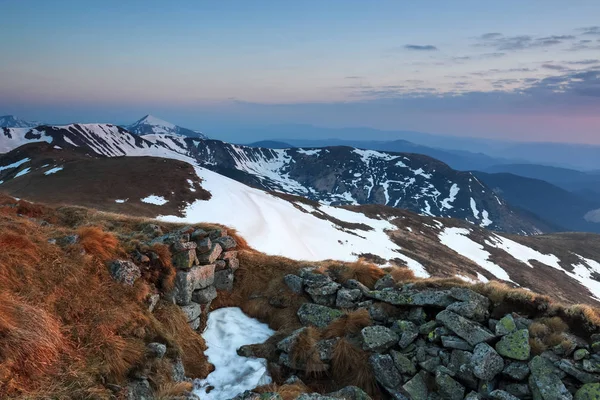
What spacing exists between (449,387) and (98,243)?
36.4 feet

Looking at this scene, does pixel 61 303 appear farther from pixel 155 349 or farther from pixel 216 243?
pixel 216 243

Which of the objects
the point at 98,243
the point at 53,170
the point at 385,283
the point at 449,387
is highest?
the point at 98,243

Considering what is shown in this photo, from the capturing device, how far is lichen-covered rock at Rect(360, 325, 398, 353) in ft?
33.6

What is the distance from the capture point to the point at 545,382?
8.27m

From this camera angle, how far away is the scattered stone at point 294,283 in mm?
13672

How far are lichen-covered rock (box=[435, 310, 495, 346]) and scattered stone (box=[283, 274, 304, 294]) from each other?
5171mm

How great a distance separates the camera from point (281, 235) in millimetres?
62906

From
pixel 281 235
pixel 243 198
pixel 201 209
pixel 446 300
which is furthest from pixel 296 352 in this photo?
pixel 243 198

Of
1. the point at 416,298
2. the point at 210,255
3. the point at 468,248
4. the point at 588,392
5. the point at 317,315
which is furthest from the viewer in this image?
the point at 468,248

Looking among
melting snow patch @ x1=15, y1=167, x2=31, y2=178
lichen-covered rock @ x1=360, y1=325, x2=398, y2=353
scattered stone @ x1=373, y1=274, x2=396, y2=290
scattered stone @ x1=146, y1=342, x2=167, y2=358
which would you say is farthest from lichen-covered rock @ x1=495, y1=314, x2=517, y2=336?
melting snow patch @ x1=15, y1=167, x2=31, y2=178

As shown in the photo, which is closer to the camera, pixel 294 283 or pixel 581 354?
pixel 581 354

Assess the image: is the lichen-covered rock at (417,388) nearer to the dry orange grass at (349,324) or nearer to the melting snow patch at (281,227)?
the dry orange grass at (349,324)

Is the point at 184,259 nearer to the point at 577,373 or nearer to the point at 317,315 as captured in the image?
the point at 317,315

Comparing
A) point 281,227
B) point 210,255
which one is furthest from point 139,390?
point 281,227
